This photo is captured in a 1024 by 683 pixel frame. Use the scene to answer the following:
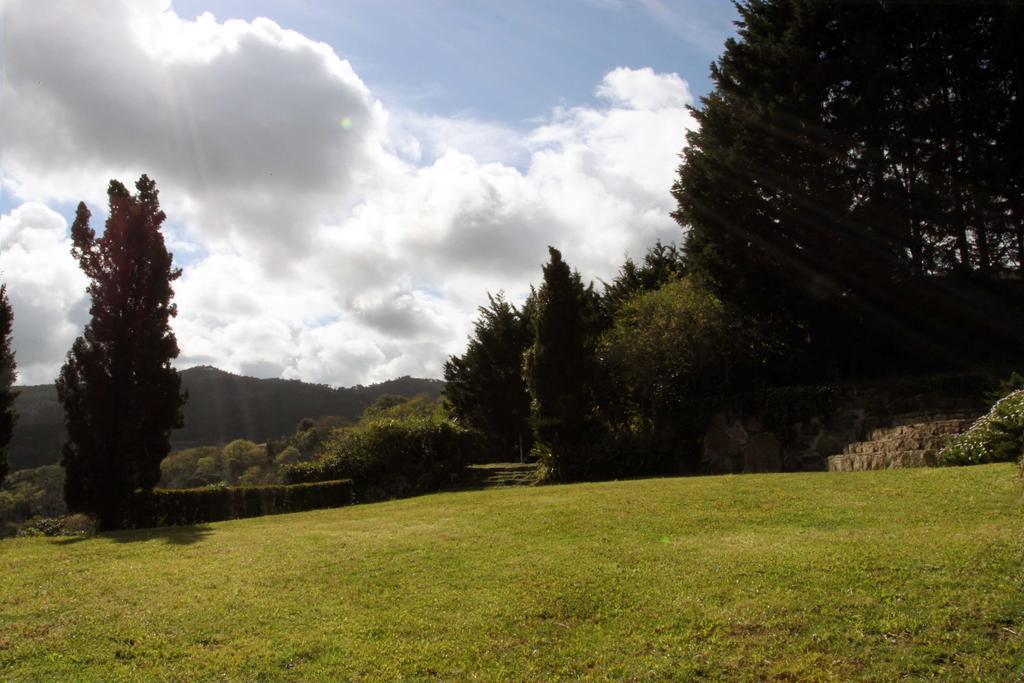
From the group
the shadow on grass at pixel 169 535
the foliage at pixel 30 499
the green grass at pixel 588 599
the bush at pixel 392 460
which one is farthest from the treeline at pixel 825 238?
the foliage at pixel 30 499

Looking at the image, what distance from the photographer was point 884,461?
11789mm

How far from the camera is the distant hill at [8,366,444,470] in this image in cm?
5303

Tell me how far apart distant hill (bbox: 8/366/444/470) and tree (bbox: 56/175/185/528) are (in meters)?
34.4

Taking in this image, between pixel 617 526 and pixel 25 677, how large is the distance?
577 cm

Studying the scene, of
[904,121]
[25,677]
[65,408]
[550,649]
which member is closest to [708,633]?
[550,649]

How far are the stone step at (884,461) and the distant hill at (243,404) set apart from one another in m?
38.5

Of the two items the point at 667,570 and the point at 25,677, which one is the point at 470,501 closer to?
the point at 667,570

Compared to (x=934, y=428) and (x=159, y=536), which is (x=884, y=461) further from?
(x=159, y=536)

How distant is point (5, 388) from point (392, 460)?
915 centimetres

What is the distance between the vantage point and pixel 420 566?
7102mm

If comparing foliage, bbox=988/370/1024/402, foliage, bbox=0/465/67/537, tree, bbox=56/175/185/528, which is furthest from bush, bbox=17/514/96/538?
foliage, bbox=988/370/1024/402

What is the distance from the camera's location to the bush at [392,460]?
62.1ft

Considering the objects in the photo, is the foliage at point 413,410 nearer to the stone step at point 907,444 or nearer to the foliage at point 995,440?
the stone step at point 907,444

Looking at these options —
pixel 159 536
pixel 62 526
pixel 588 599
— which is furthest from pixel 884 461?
pixel 62 526
